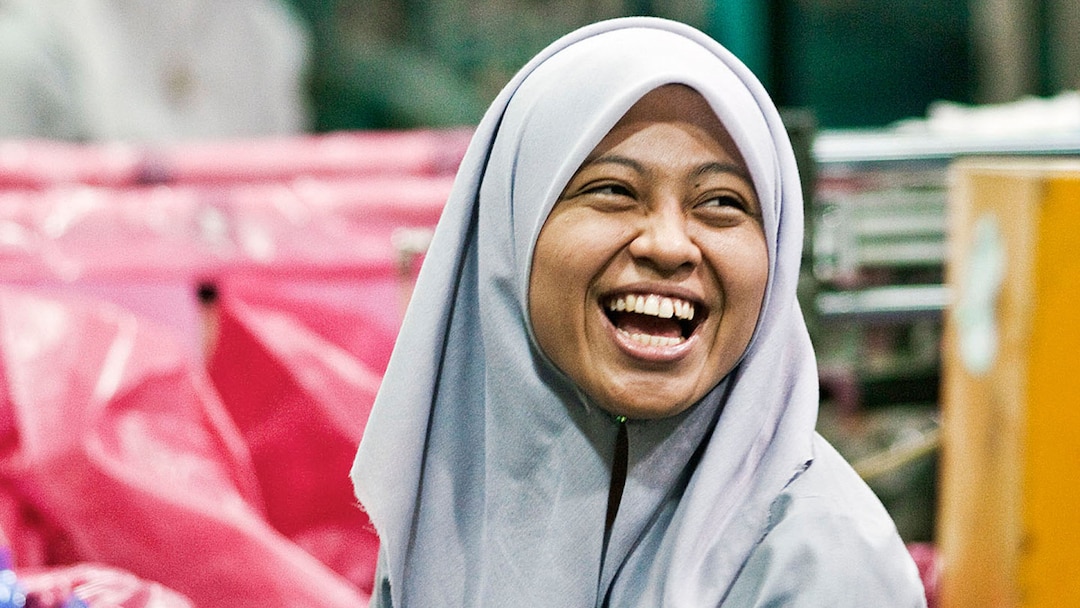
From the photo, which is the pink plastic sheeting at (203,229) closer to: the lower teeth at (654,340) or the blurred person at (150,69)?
the lower teeth at (654,340)

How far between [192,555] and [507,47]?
11.6ft

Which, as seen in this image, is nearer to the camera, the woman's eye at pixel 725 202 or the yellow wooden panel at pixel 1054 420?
the woman's eye at pixel 725 202

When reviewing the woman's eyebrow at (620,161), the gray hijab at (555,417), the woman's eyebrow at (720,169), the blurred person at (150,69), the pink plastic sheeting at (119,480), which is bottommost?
the pink plastic sheeting at (119,480)

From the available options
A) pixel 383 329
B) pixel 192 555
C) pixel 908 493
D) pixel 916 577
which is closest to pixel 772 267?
pixel 916 577

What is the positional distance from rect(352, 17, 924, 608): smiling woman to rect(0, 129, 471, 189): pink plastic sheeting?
2101mm

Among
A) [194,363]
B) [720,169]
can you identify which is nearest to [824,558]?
[720,169]

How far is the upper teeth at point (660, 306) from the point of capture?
1031 mm

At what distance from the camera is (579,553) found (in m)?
1.09

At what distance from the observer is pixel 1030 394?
157 centimetres

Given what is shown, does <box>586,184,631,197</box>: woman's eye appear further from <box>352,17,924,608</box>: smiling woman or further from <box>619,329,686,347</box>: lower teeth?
<box>619,329,686,347</box>: lower teeth

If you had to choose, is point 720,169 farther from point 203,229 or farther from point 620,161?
point 203,229

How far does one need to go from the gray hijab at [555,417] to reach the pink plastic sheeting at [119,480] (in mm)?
734

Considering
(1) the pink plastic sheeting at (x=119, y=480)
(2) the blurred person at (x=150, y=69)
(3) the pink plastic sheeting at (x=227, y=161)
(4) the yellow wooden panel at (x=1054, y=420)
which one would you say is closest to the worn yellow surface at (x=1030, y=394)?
(4) the yellow wooden panel at (x=1054, y=420)

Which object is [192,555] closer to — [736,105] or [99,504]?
[99,504]
